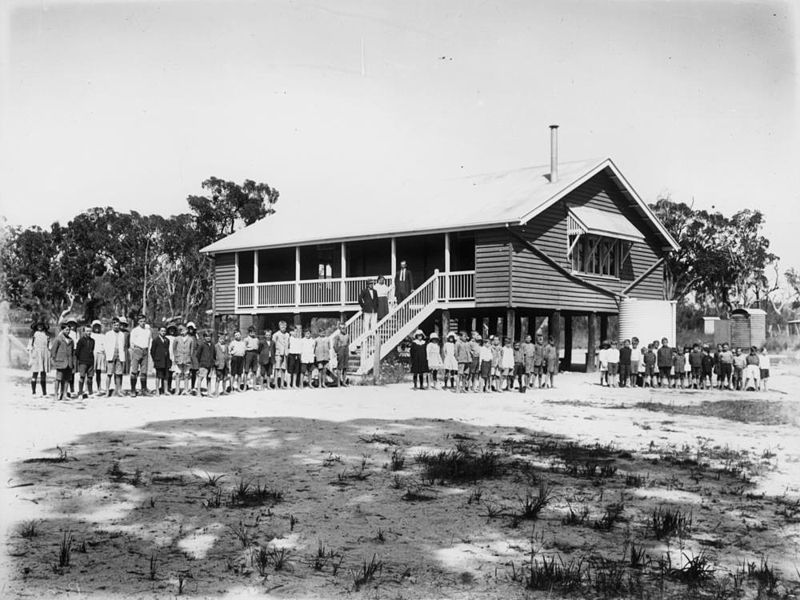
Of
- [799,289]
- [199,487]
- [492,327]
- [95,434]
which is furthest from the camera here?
[799,289]

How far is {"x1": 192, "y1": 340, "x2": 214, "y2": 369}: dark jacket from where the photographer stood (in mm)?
16781

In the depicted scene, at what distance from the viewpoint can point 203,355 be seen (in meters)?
16.8

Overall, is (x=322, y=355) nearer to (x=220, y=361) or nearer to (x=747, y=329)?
(x=220, y=361)

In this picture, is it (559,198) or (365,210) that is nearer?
(559,198)

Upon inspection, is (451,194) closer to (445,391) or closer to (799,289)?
(445,391)

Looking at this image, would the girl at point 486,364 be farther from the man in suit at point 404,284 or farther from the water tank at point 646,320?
the water tank at point 646,320

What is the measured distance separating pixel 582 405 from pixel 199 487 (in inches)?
397

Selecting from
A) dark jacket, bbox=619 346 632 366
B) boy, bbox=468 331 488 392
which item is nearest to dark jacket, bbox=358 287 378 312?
boy, bbox=468 331 488 392

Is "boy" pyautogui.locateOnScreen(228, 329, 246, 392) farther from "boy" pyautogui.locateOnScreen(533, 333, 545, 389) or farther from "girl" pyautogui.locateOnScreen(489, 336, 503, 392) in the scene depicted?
"boy" pyautogui.locateOnScreen(533, 333, 545, 389)

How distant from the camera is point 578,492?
786cm

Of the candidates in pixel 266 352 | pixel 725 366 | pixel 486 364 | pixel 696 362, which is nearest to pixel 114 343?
pixel 266 352

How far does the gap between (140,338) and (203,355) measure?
1.35 meters

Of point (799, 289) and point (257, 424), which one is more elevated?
point (799, 289)

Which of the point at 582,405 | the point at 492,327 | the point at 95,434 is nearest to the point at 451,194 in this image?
the point at 492,327
